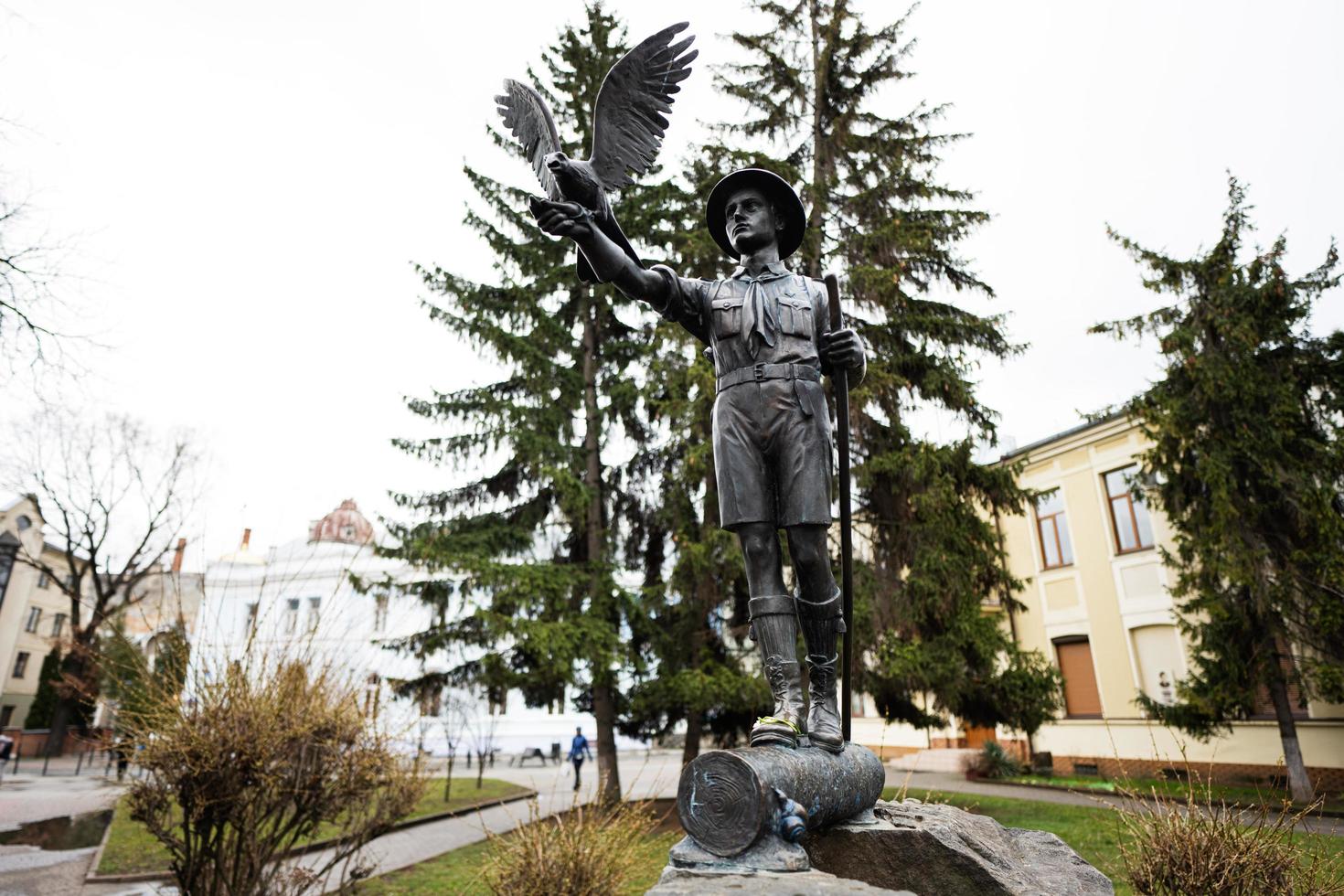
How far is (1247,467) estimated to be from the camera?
14.4m

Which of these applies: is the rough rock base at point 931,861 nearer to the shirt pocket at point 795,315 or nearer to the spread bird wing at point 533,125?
the shirt pocket at point 795,315

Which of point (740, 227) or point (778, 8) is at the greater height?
point (778, 8)

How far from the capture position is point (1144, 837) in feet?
16.9

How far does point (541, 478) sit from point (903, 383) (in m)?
6.54

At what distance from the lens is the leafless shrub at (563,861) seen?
5445mm

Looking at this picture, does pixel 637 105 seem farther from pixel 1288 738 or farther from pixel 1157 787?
pixel 1157 787

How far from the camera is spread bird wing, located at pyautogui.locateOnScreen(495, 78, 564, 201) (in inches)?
133

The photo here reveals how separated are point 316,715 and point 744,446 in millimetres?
4485

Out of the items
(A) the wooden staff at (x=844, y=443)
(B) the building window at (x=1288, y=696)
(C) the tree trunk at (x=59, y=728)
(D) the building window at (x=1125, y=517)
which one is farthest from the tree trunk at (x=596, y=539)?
(C) the tree trunk at (x=59, y=728)

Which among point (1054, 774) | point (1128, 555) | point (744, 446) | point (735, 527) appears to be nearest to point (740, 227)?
point (744, 446)

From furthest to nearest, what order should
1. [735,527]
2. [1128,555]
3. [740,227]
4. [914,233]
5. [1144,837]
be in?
[1128,555] < [914,233] < [1144,837] < [740,227] < [735,527]

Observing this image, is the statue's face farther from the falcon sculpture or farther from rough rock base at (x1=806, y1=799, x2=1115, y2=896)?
A: rough rock base at (x1=806, y1=799, x2=1115, y2=896)

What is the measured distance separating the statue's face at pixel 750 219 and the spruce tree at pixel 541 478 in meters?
8.79

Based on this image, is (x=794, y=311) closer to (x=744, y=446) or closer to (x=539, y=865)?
(x=744, y=446)
